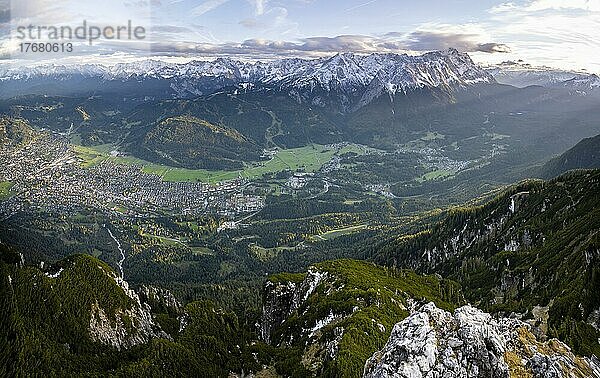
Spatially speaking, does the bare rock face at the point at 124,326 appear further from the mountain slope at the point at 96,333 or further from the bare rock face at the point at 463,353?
the bare rock face at the point at 463,353

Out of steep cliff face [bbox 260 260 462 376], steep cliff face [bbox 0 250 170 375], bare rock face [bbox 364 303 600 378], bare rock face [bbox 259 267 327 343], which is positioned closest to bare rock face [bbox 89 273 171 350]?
steep cliff face [bbox 0 250 170 375]

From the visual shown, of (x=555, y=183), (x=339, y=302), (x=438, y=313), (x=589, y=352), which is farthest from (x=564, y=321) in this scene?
(x=555, y=183)

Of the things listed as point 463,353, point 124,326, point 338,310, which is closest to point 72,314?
point 124,326

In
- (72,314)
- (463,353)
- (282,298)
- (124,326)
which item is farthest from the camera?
(282,298)

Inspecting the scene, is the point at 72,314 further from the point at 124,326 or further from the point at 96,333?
the point at 124,326

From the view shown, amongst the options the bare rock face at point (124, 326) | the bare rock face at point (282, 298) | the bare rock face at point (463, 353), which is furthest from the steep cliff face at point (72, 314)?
the bare rock face at point (463, 353)

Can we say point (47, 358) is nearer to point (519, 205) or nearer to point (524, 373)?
point (524, 373)
